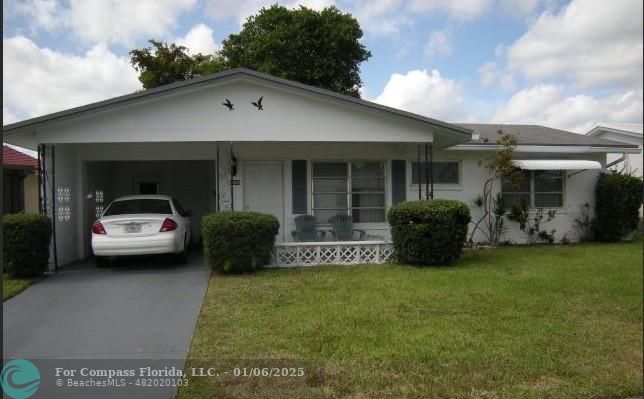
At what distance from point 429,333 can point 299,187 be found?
7.18 meters

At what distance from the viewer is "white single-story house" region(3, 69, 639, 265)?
32.6 feet

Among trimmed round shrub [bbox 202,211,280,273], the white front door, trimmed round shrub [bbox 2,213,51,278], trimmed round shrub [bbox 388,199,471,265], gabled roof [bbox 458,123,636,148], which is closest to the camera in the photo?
trimmed round shrub [bbox 2,213,51,278]

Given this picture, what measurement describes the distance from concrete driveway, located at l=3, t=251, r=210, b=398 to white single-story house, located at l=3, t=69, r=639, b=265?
91.5 inches

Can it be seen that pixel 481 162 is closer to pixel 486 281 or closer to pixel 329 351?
pixel 486 281

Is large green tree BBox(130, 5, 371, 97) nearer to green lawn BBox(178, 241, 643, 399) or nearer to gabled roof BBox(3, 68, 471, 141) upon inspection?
gabled roof BBox(3, 68, 471, 141)

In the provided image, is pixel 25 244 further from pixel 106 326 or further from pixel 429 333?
pixel 429 333

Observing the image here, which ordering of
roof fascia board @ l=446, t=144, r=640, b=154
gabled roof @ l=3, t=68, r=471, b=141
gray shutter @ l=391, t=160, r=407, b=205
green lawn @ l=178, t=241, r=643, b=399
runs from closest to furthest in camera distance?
green lawn @ l=178, t=241, r=643, b=399 < gabled roof @ l=3, t=68, r=471, b=141 < gray shutter @ l=391, t=160, r=407, b=205 < roof fascia board @ l=446, t=144, r=640, b=154

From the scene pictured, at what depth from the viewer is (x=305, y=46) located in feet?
87.2

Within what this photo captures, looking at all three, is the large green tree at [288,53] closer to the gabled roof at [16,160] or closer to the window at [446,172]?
the gabled roof at [16,160]

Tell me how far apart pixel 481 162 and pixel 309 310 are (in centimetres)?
847

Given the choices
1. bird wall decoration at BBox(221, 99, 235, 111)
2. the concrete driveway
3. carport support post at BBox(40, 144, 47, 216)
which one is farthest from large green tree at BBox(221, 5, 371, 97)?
the concrete driveway

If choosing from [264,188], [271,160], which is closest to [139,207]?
[264,188]

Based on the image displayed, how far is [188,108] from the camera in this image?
32.9 feet

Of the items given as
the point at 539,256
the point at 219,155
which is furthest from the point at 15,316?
the point at 539,256
